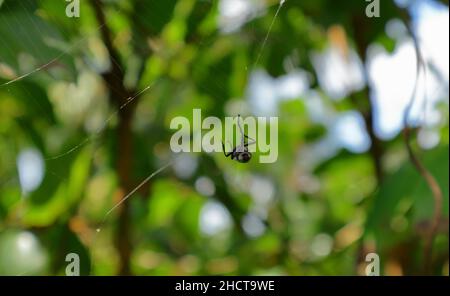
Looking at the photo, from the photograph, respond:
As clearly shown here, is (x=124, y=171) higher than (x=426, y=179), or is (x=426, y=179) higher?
(x=124, y=171)

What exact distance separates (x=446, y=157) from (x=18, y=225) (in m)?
0.49

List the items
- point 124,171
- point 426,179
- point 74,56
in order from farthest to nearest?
point 124,171 < point 426,179 < point 74,56

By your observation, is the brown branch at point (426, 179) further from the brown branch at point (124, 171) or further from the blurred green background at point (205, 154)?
the brown branch at point (124, 171)

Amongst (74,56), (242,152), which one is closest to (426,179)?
(242,152)

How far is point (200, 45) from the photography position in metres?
0.79

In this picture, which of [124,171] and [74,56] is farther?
[124,171]

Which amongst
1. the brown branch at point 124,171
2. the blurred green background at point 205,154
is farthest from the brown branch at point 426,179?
the brown branch at point 124,171

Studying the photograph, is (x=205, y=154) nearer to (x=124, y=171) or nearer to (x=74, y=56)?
(x=124, y=171)

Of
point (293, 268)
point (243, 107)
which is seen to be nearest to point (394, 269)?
point (293, 268)

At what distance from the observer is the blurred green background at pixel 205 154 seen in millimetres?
700

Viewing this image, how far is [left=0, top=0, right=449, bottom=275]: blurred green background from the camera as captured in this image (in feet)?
2.30

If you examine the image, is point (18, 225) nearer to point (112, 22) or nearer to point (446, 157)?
point (112, 22)

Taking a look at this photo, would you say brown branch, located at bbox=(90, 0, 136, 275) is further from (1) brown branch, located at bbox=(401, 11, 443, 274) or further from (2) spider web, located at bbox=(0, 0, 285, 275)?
(1) brown branch, located at bbox=(401, 11, 443, 274)

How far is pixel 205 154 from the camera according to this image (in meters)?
0.92
